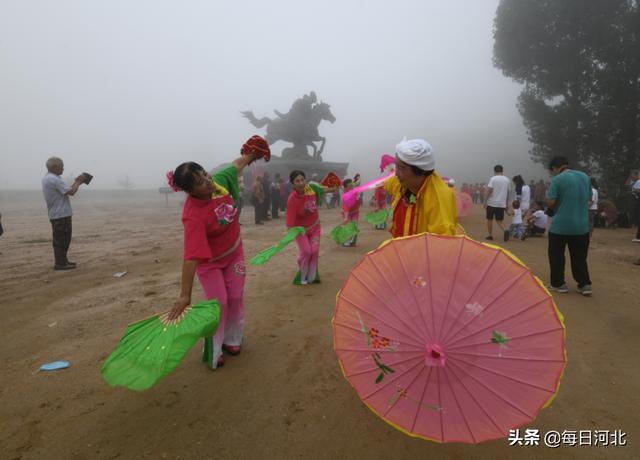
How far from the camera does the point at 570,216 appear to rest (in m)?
4.68

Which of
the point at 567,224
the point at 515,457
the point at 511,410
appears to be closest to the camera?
the point at 511,410

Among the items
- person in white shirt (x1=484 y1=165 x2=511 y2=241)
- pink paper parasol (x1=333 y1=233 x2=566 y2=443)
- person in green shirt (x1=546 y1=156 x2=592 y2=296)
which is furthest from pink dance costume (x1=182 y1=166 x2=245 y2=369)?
person in white shirt (x1=484 y1=165 x2=511 y2=241)

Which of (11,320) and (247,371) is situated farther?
(11,320)

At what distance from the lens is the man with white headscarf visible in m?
2.24

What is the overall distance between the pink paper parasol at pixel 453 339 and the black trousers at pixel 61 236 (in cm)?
675

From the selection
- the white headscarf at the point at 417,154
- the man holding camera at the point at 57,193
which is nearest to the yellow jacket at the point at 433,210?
the white headscarf at the point at 417,154

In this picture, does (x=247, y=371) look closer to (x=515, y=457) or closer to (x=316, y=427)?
(x=316, y=427)

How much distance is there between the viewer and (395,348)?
1.68m

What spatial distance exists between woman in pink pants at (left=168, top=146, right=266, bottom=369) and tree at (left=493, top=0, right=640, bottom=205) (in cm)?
1740

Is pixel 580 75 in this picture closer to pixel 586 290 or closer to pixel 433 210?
pixel 586 290

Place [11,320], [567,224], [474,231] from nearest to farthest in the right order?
[11,320]
[567,224]
[474,231]

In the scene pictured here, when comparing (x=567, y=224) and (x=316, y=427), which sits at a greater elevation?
(x=567, y=224)

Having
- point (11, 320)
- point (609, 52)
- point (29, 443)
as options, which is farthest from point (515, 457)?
point (609, 52)

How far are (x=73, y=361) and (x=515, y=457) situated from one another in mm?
3727
